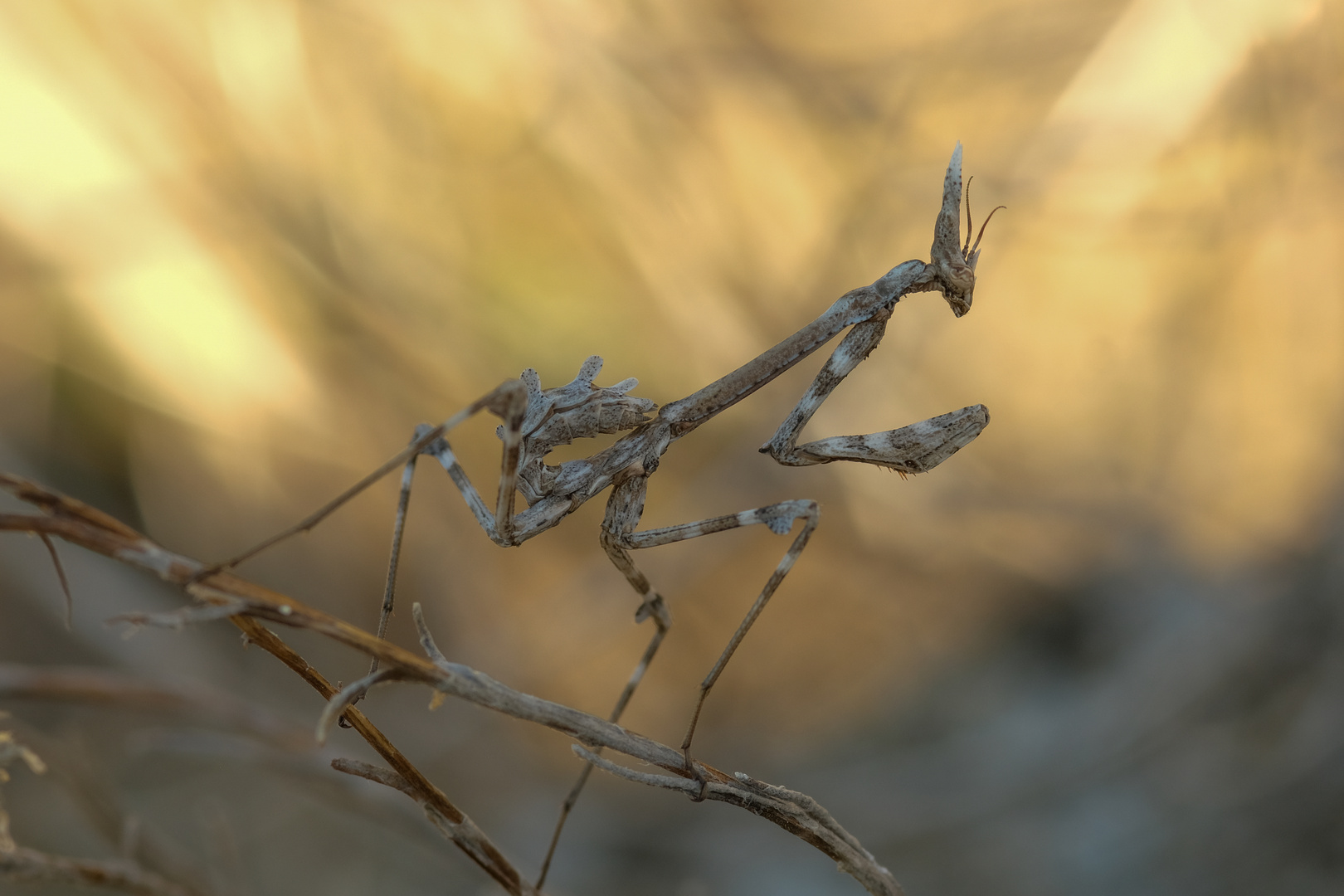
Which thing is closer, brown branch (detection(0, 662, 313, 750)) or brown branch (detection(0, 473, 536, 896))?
brown branch (detection(0, 473, 536, 896))

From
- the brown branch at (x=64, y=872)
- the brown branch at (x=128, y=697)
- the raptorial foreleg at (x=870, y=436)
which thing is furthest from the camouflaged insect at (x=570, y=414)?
the brown branch at (x=64, y=872)

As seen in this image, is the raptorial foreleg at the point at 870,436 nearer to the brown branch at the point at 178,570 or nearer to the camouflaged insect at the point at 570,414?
the camouflaged insect at the point at 570,414

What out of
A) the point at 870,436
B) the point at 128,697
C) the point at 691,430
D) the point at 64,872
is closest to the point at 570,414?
the point at 691,430

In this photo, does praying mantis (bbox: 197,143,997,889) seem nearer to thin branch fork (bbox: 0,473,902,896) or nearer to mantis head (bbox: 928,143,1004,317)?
mantis head (bbox: 928,143,1004,317)

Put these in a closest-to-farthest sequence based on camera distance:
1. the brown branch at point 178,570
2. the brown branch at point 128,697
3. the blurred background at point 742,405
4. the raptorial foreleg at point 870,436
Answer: the brown branch at point 178,570, the brown branch at point 128,697, the raptorial foreleg at point 870,436, the blurred background at point 742,405

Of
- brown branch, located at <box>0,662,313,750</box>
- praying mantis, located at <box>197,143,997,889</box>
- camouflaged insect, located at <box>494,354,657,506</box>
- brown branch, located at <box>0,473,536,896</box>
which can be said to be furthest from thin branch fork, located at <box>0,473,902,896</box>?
camouflaged insect, located at <box>494,354,657,506</box>

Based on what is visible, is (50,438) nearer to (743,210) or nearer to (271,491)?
(271,491)

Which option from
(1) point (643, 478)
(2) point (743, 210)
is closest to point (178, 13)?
(2) point (743, 210)
